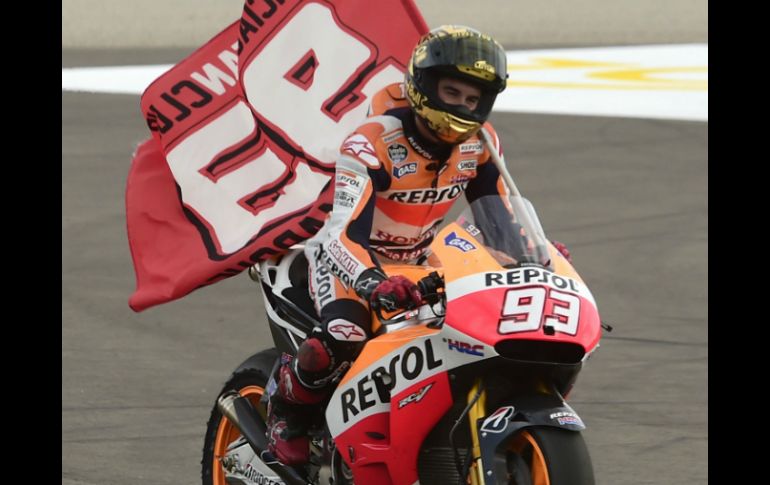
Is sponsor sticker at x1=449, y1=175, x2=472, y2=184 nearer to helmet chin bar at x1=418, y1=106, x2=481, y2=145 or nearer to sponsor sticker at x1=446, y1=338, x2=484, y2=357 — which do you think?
helmet chin bar at x1=418, y1=106, x2=481, y2=145

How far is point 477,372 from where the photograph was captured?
17.8 feet

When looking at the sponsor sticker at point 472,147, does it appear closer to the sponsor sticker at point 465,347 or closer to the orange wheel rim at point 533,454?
the sponsor sticker at point 465,347

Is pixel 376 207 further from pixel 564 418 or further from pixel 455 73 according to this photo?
pixel 564 418

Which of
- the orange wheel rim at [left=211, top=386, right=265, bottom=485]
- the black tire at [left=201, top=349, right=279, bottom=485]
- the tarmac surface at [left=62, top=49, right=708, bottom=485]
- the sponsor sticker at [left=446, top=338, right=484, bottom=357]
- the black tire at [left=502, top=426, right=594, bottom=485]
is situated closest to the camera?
the black tire at [left=502, top=426, right=594, bottom=485]

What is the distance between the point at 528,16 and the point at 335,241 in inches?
888

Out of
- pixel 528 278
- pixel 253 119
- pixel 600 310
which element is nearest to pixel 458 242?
pixel 528 278

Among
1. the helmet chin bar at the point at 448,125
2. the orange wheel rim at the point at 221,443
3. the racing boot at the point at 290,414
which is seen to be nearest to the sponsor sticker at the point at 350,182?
the helmet chin bar at the point at 448,125

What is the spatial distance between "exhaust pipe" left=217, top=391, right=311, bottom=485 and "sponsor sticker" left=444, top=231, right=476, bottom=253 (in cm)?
132

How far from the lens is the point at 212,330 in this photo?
33.9ft

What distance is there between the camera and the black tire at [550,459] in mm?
5160

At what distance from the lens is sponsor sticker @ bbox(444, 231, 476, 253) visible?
5.54m

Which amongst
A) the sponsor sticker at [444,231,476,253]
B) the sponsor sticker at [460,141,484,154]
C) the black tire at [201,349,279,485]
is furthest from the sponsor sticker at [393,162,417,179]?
the black tire at [201,349,279,485]

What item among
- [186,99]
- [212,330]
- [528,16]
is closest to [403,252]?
[186,99]

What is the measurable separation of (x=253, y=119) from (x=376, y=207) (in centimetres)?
184
